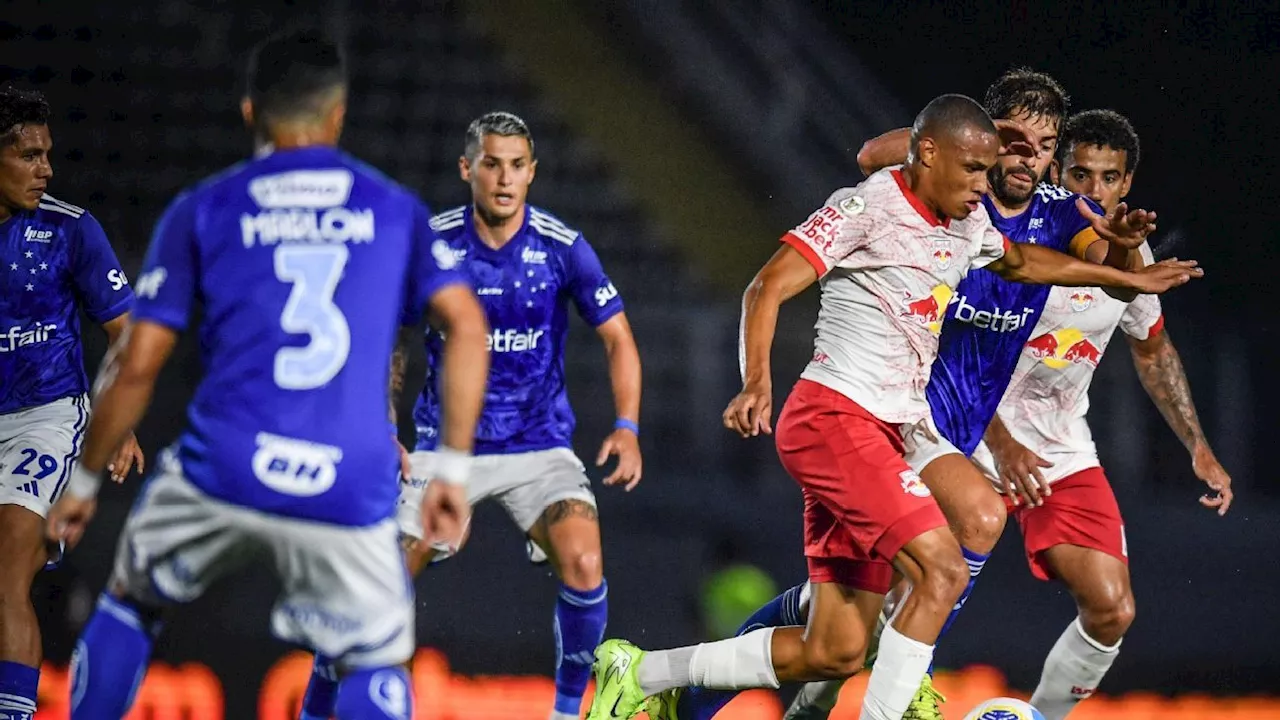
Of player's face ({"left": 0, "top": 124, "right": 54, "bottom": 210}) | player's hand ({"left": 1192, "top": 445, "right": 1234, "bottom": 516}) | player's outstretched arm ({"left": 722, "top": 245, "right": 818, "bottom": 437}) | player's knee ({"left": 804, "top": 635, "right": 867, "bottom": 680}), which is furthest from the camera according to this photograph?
player's hand ({"left": 1192, "top": 445, "right": 1234, "bottom": 516})

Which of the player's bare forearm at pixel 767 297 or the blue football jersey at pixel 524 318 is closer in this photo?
the player's bare forearm at pixel 767 297

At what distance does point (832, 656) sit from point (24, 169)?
118 inches

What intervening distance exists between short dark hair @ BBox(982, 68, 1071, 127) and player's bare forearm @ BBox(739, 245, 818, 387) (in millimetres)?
1310

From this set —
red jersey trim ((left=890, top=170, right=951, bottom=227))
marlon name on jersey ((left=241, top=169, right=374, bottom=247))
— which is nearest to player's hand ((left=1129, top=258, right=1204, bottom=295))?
red jersey trim ((left=890, top=170, right=951, bottom=227))

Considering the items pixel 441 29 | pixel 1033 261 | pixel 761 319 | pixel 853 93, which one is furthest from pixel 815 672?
pixel 441 29

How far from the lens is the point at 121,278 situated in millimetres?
5406

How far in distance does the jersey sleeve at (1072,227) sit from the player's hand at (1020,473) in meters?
0.69

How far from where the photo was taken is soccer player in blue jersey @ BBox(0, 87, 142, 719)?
5059 millimetres

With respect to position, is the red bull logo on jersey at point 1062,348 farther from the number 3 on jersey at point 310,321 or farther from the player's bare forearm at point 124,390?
the player's bare forearm at point 124,390

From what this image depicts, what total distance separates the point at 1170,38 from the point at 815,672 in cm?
718

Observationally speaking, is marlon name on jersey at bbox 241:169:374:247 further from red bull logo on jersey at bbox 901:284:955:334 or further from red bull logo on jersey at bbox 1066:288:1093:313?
red bull logo on jersey at bbox 1066:288:1093:313

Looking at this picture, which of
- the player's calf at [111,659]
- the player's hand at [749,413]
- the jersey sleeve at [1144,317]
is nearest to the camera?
the player's calf at [111,659]

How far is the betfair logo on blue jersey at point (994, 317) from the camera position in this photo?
212 inches

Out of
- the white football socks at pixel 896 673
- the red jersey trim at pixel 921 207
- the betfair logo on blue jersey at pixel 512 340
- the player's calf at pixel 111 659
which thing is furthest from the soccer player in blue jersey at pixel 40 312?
the red jersey trim at pixel 921 207
